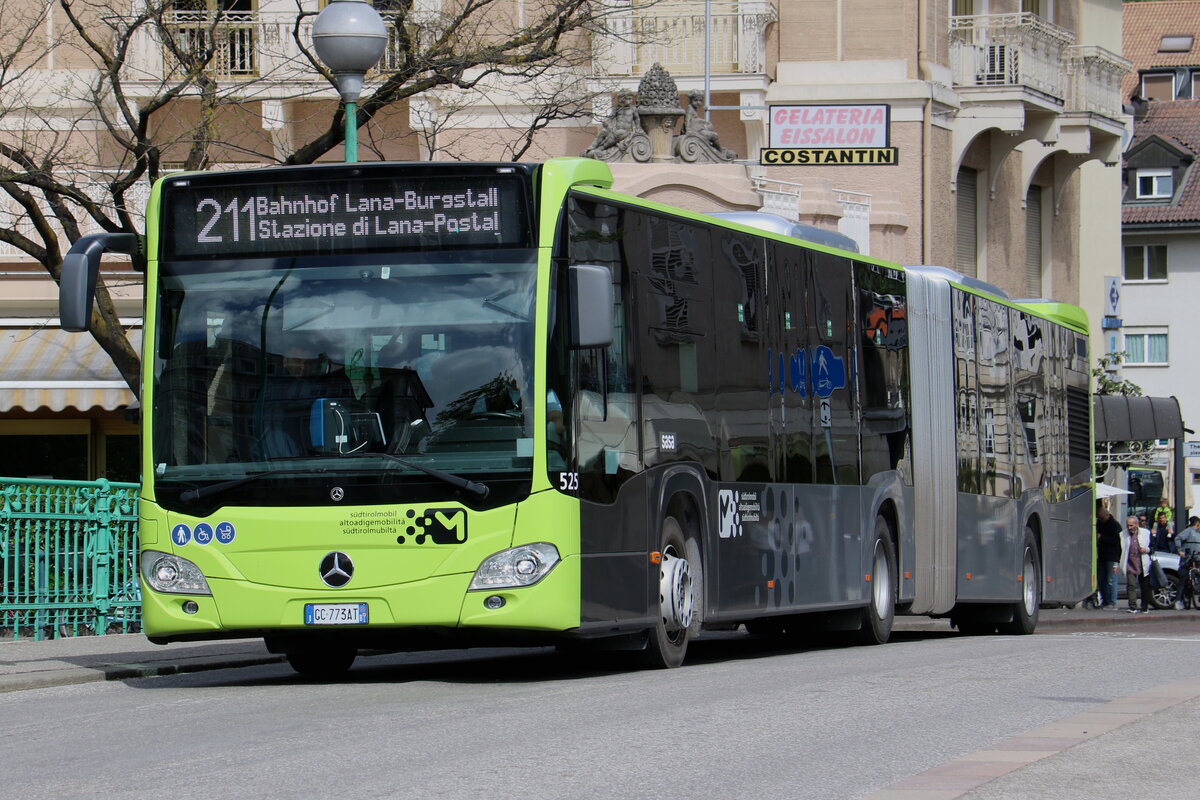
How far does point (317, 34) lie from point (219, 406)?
462 centimetres

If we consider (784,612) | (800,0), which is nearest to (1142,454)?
(800,0)

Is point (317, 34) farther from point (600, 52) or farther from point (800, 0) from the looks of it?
point (800, 0)

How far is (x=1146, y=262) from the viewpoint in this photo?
75.9m

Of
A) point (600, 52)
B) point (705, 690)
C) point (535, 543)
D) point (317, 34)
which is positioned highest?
point (600, 52)

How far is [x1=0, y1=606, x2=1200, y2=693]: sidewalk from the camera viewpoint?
14.1 metres

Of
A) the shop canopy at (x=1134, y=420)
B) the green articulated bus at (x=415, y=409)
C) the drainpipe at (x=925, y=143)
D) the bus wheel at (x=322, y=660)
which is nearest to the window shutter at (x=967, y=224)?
the drainpipe at (x=925, y=143)

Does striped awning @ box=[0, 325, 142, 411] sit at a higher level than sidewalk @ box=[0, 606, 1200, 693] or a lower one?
higher

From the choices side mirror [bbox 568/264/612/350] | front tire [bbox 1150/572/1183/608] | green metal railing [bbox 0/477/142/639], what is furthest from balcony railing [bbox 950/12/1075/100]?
side mirror [bbox 568/264/612/350]

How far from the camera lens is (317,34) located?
16125 mm

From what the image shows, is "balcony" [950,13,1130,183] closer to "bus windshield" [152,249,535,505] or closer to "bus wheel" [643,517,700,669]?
"bus wheel" [643,517,700,669]

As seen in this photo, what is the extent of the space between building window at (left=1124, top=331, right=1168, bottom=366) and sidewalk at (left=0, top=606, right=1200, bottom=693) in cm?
6167

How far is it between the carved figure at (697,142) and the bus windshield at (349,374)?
18.9m

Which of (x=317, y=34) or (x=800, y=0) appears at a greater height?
(x=800, y=0)

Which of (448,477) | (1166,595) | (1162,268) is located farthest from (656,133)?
(1162,268)
